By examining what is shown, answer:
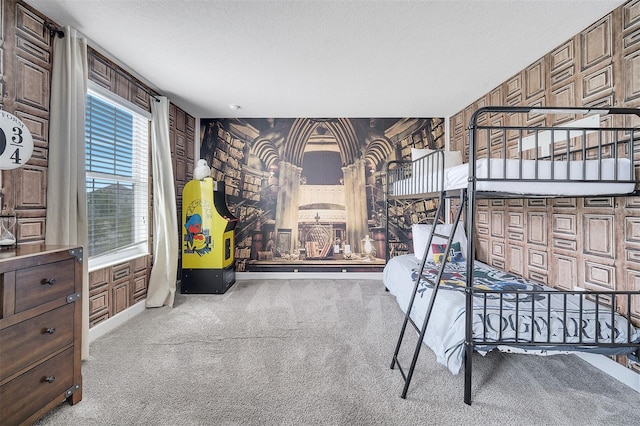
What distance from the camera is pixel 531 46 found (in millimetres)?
2264

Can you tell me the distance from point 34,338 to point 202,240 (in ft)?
7.14

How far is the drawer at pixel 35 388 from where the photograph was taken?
125 cm

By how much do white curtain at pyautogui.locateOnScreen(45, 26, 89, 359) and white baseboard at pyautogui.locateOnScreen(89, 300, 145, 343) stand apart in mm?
362

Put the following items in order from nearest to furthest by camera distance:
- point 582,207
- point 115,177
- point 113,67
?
point 582,207 < point 113,67 < point 115,177

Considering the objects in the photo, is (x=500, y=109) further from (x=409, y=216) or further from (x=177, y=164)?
(x=177, y=164)

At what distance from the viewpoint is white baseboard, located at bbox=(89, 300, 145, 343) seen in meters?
2.35

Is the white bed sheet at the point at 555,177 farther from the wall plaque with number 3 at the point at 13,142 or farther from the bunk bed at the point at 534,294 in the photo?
the wall plaque with number 3 at the point at 13,142

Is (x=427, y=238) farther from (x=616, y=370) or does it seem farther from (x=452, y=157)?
(x=616, y=370)

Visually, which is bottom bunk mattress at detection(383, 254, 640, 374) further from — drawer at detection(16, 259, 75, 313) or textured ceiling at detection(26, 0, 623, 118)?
drawer at detection(16, 259, 75, 313)

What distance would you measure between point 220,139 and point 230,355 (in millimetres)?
3071

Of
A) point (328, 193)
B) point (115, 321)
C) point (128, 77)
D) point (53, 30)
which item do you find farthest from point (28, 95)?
point (328, 193)

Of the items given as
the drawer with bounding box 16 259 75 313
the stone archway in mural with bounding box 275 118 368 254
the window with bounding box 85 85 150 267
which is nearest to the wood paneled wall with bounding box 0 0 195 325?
the window with bounding box 85 85 150 267

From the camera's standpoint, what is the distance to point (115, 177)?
2.68 m

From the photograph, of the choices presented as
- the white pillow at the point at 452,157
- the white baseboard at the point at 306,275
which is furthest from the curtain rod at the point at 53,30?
the white pillow at the point at 452,157
